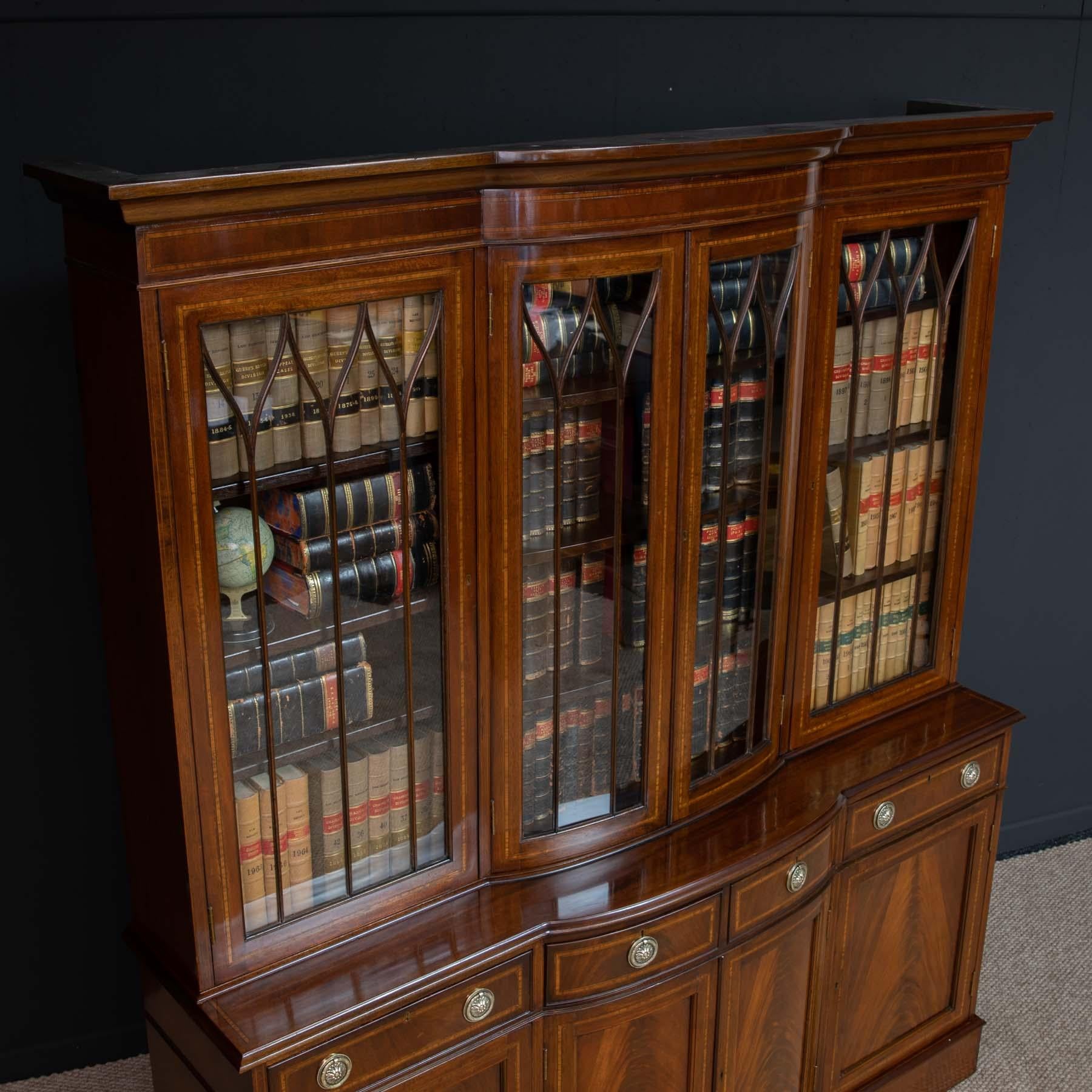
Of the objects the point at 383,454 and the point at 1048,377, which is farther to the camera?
the point at 1048,377

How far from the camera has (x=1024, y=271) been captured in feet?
10.2

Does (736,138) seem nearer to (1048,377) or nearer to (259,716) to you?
(259,716)

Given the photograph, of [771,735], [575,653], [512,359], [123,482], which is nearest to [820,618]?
[771,735]

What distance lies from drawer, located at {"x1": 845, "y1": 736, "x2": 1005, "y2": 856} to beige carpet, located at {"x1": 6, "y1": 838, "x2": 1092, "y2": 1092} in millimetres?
674

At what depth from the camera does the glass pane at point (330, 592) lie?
5.82ft

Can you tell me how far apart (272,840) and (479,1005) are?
41cm

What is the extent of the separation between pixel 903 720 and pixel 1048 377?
1.04 metres

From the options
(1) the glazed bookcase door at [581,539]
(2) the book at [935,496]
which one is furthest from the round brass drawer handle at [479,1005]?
(2) the book at [935,496]

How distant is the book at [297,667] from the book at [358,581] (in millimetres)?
55

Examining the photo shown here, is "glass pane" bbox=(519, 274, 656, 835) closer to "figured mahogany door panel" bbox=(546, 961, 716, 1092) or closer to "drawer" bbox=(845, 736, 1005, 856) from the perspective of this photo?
"figured mahogany door panel" bbox=(546, 961, 716, 1092)

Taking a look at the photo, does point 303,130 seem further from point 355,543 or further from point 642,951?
point 642,951

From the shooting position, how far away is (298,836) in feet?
6.56

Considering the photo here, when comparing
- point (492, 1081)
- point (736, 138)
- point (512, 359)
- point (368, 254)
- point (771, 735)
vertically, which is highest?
point (736, 138)

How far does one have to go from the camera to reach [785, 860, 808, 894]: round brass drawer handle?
7.77 ft
